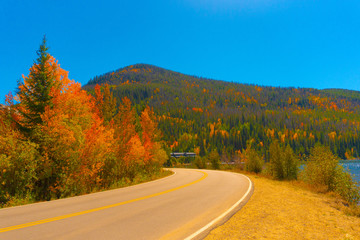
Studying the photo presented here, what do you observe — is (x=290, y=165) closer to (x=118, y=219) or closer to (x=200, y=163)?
(x=118, y=219)

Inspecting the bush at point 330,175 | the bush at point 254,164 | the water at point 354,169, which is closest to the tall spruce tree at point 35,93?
the bush at point 330,175

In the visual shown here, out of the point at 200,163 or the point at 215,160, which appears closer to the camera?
the point at 215,160

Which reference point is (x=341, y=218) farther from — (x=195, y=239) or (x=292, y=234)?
(x=195, y=239)

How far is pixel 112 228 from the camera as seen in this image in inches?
247

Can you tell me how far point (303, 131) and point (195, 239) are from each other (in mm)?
203023

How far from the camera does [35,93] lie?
14641 millimetres

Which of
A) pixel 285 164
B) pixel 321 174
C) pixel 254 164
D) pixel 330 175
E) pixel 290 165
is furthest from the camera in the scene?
pixel 254 164

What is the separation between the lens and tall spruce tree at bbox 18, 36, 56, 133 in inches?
560

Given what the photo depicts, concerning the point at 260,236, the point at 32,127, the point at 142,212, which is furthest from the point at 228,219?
the point at 32,127

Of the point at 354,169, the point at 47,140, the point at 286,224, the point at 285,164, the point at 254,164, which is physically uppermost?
the point at 47,140

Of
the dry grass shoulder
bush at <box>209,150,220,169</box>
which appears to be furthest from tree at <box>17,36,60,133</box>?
bush at <box>209,150,220,169</box>

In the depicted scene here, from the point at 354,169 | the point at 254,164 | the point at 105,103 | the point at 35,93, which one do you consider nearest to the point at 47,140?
the point at 35,93

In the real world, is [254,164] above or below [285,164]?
below

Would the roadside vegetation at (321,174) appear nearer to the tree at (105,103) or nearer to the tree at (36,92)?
the tree at (36,92)
